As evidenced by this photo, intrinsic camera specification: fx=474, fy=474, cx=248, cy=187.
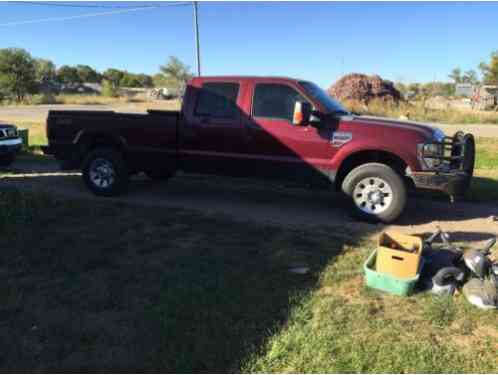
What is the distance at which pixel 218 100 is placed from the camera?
712 cm

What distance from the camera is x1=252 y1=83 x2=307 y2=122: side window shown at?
22.1 feet

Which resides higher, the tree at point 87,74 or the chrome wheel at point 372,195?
the tree at point 87,74

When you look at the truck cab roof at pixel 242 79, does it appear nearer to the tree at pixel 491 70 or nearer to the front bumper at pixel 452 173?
the front bumper at pixel 452 173

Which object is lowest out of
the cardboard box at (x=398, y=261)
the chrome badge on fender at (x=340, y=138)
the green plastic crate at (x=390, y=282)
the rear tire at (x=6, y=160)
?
the green plastic crate at (x=390, y=282)

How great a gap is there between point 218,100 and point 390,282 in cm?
405

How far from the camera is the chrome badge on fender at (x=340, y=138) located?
642 centimetres

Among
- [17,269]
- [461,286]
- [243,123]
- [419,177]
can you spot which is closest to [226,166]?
[243,123]

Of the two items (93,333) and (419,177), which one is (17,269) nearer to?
(93,333)

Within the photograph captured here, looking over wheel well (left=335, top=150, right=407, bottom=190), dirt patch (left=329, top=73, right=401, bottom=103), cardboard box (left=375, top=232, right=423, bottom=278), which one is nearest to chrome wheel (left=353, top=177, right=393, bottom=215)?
wheel well (left=335, top=150, right=407, bottom=190)

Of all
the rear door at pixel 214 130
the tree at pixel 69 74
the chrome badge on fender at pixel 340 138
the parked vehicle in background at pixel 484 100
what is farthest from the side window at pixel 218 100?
the tree at pixel 69 74

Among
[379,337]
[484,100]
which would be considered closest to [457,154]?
[379,337]

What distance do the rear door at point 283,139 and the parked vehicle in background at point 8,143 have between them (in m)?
5.95

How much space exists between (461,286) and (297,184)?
10.3 feet

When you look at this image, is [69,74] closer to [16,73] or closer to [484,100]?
[16,73]
